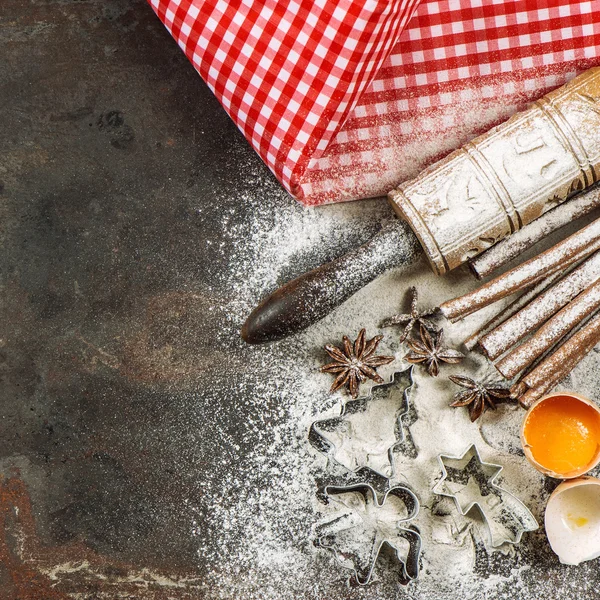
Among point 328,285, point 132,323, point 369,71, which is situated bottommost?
point 132,323

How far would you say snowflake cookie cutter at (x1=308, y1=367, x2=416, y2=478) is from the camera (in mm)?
1877

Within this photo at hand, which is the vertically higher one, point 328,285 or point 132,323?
point 328,285

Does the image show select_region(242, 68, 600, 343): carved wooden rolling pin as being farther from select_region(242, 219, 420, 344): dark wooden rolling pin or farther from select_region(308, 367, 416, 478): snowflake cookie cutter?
select_region(308, 367, 416, 478): snowflake cookie cutter

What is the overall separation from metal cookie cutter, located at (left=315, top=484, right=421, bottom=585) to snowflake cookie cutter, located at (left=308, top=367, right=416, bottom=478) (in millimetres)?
86

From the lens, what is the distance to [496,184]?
172cm

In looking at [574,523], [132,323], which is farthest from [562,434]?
[132,323]

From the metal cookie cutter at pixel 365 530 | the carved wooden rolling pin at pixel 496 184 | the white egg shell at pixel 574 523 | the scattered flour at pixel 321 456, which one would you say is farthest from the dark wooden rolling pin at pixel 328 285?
the white egg shell at pixel 574 523

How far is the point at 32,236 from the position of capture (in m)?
1.92

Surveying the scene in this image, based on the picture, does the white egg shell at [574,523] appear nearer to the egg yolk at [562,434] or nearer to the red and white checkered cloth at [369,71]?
the egg yolk at [562,434]

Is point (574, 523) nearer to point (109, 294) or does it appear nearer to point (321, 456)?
point (321, 456)

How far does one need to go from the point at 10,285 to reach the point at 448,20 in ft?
4.90

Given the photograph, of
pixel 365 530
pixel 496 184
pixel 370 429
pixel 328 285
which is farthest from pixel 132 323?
pixel 496 184

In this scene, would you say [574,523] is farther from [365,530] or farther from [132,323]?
[132,323]

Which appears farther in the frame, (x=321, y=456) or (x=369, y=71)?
(x=321, y=456)
